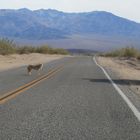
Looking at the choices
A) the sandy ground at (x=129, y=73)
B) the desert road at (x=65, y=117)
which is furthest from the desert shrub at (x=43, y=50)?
the desert road at (x=65, y=117)

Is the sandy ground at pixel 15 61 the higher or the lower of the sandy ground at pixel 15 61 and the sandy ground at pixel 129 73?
the lower

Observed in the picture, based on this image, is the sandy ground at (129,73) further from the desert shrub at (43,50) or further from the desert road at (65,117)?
the desert shrub at (43,50)

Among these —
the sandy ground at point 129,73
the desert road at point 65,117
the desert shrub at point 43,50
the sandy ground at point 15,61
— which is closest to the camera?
the desert road at point 65,117

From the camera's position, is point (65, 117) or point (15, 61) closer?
point (65, 117)

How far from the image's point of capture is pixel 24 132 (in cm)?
911

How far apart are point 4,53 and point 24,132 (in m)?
→ 68.9

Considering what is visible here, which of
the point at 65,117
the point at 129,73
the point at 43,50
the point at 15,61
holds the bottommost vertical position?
the point at 43,50

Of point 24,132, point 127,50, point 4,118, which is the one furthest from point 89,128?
point 127,50

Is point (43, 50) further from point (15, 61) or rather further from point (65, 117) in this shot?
point (65, 117)

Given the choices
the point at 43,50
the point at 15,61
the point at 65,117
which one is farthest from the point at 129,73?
the point at 43,50

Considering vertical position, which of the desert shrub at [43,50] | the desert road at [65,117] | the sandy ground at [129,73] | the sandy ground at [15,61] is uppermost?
the desert road at [65,117]

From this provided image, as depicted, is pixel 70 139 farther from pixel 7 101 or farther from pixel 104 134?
pixel 7 101

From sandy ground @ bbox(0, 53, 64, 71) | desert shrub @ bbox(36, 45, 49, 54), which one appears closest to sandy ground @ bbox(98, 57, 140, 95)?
sandy ground @ bbox(0, 53, 64, 71)

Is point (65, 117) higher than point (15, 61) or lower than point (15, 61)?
higher
